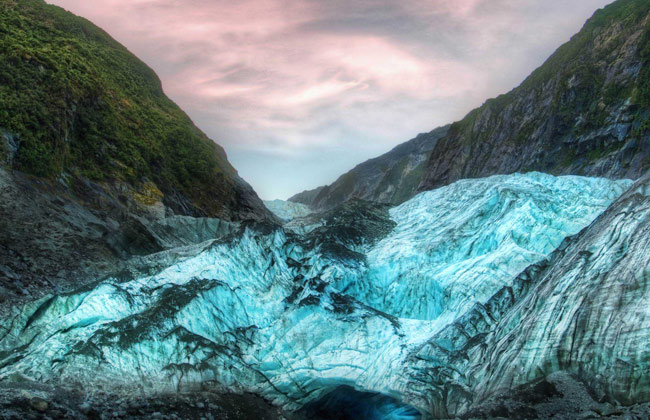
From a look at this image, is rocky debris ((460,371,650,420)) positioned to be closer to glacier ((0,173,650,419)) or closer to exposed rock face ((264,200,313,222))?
glacier ((0,173,650,419))

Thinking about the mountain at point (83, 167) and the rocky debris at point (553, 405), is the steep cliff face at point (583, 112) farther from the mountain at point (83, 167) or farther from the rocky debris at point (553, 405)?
the mountain at point (83, 167)

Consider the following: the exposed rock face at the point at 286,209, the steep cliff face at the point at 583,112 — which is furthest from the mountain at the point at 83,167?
the exposed rock face at the point at 286,209

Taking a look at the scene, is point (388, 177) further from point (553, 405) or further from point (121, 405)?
point (553, 405)

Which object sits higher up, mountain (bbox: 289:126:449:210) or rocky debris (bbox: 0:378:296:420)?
mountain (bbox: 289:126:449:210)

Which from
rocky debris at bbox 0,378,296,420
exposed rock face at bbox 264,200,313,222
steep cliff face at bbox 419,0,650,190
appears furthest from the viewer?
exposed rock face at bbox 264,200,313,222

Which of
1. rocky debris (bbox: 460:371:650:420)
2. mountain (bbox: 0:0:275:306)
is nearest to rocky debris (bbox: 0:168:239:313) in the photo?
mountain (bbox: 0:0:275:306)

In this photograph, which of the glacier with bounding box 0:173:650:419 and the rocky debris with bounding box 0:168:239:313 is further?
the rocky debris with bounding box 0:168:239:313
